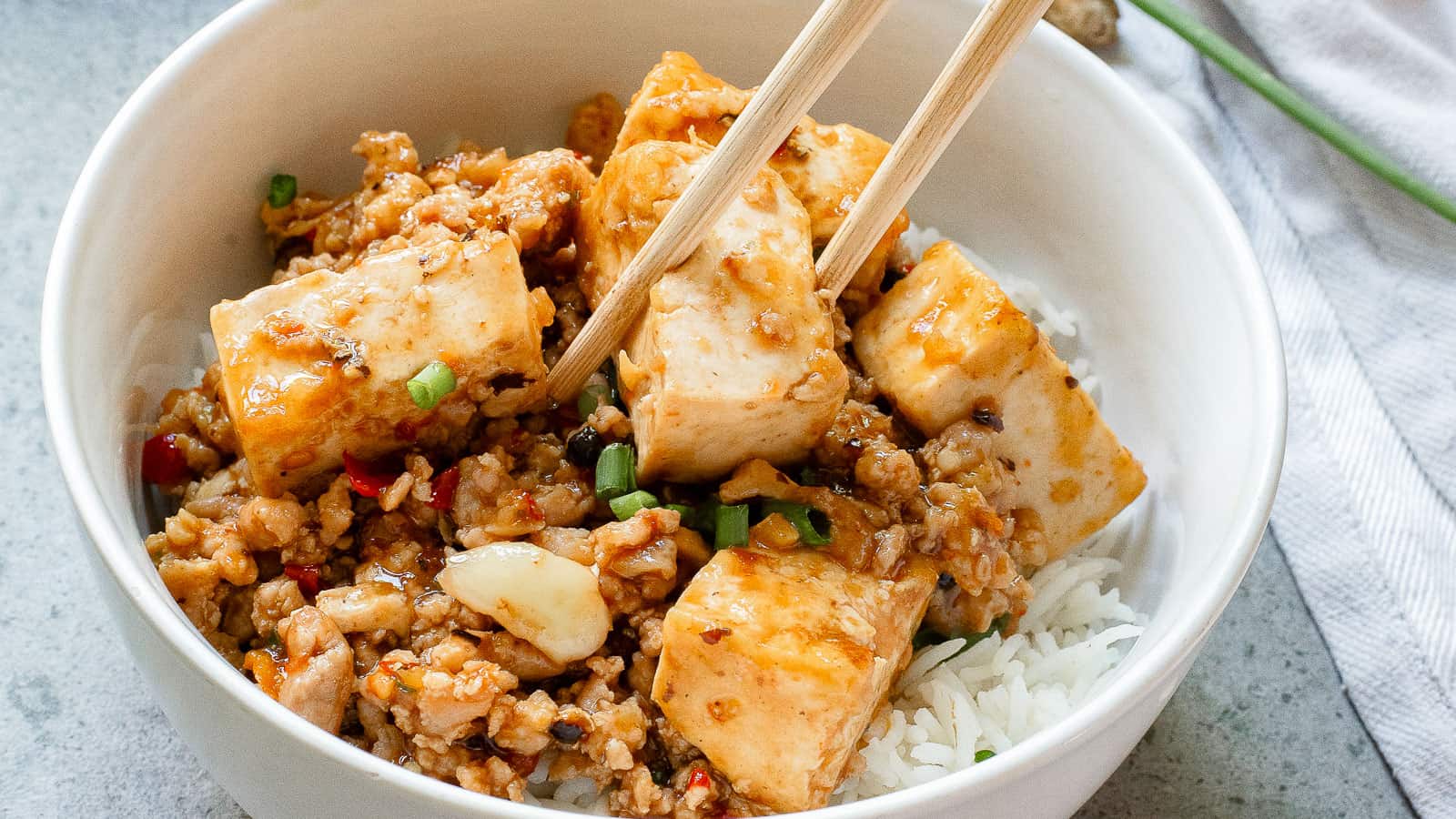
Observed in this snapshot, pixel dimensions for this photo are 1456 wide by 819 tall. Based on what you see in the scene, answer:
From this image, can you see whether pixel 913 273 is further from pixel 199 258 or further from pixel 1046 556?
pixel 199 258

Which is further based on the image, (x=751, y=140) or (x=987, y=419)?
(x=987, y=419)

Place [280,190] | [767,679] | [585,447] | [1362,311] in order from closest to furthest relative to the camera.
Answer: [767,679]
[585,447]
[280,190]
[1362,311]

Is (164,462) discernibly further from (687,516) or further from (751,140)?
(751,140)

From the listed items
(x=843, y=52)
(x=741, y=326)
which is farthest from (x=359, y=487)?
(x=843, y=52)

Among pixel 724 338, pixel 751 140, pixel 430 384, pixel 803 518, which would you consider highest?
pixel 751 140

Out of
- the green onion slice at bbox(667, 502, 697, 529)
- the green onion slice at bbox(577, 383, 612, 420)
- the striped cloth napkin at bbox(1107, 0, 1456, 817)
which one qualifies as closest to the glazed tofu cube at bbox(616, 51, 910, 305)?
the green onion slice at bbox(577, 383, 612, 420)

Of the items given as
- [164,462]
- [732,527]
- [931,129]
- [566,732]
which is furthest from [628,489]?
[164,462]
